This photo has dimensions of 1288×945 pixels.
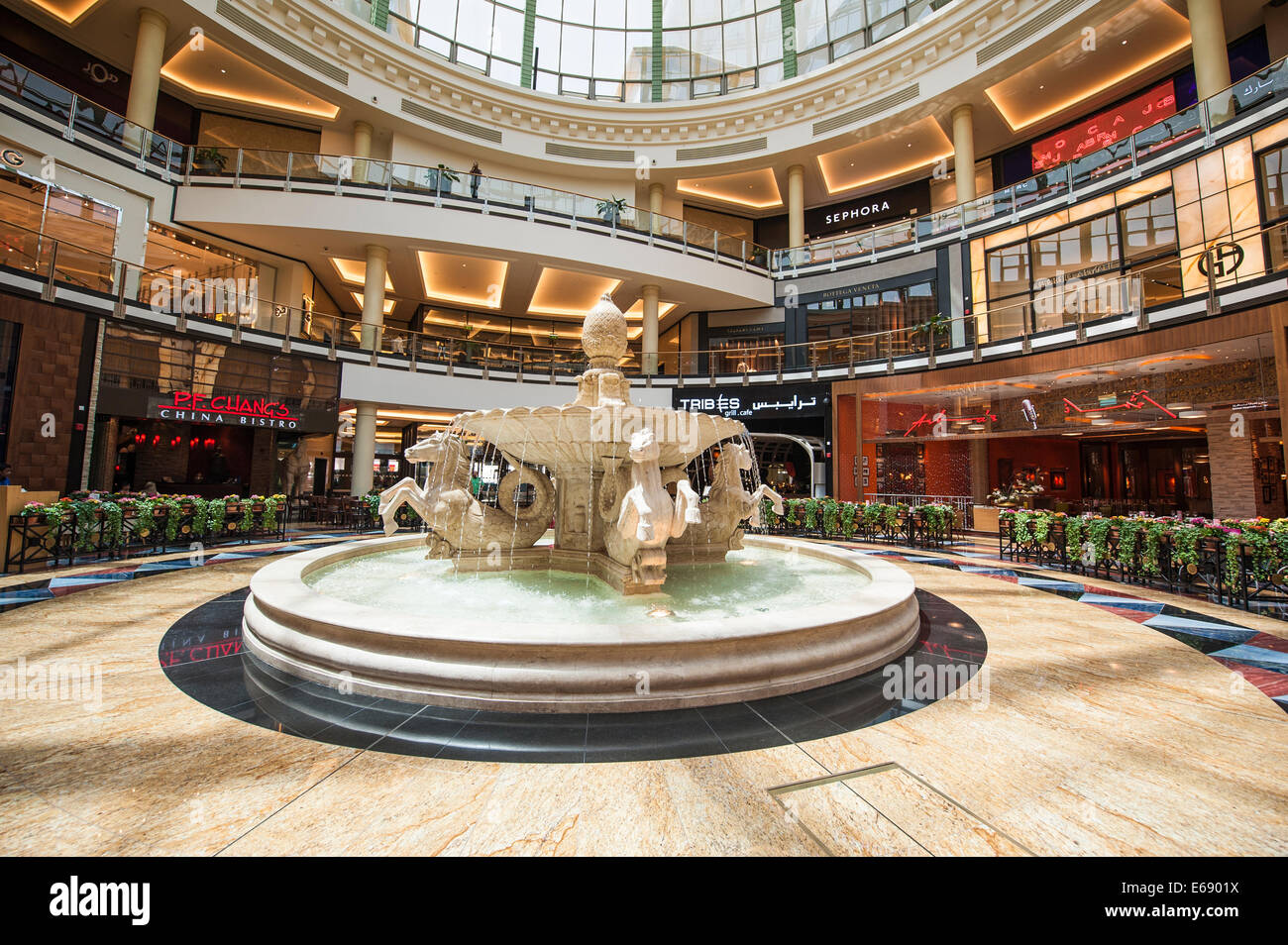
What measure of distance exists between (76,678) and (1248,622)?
9.77 metres

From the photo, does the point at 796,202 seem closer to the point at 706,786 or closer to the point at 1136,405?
the point at 1136,405

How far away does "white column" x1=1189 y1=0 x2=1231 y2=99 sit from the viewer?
42.4 feet

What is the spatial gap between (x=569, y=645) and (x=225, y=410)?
50.1ft

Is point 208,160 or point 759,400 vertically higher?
point 208,160

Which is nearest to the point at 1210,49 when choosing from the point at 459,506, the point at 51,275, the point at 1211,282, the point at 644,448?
the point at 1211,282

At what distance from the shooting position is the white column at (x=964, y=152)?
1797 cm

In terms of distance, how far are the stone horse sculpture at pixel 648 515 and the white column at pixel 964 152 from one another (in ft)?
66.4

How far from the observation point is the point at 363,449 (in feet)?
52.5

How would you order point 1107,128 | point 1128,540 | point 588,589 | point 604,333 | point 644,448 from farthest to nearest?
point 1107,128 < point 1128,540 < point 604,333 < point 588,589 < point 644,448

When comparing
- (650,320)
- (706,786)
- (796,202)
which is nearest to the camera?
(706,786)

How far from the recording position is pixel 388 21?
19781 mm

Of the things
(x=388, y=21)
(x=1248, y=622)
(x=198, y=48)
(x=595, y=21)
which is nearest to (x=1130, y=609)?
(x=1248, y=622)

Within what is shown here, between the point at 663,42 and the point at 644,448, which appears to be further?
the point at 663,42

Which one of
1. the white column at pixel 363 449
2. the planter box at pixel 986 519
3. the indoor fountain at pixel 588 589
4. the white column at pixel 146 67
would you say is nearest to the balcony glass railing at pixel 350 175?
the white column at pixel 146 67
